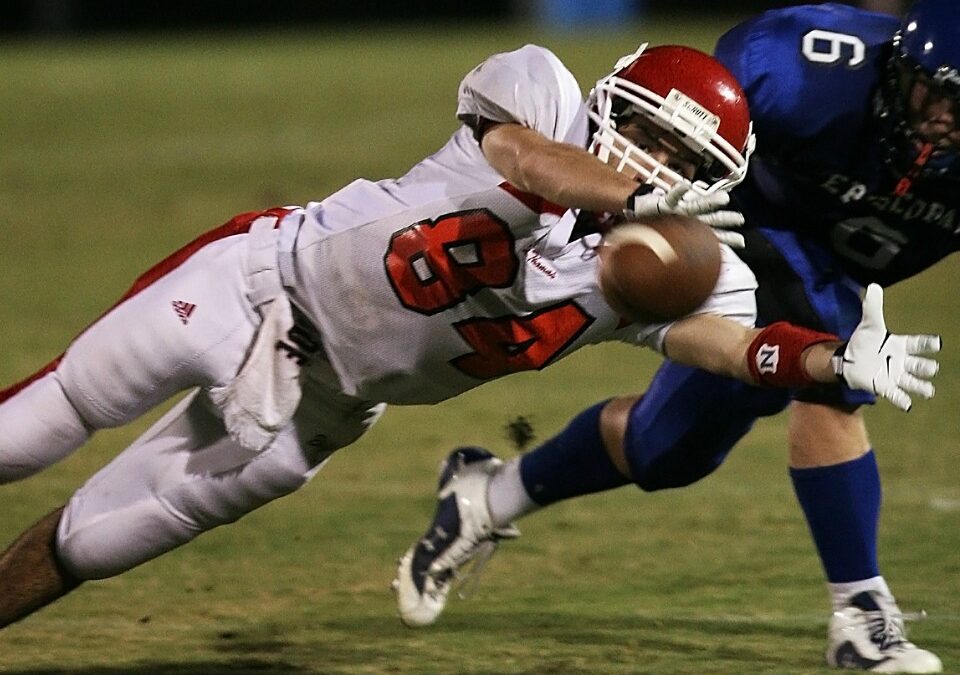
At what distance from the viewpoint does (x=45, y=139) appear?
41.5ft

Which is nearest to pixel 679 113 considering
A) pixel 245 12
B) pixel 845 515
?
pixel 845 515

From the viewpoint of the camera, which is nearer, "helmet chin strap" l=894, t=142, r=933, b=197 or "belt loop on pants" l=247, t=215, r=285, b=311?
"belt loop on pants" l=247, t=215, r=285, b=311

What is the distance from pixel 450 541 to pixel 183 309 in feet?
3.30

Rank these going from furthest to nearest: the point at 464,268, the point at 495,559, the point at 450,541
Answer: the point at 495,559
the point at 450,541
the point at 464,268

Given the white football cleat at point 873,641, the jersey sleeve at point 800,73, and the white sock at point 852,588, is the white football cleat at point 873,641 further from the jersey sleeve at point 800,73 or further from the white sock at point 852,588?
the jersey sleeve at point 800,73

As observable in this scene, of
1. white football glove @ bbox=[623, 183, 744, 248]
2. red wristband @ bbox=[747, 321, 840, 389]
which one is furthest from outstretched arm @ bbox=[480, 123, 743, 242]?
red wristband @ bbox=[747, 321, 840, 389]

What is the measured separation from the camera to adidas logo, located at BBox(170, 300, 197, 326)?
3.36 meters

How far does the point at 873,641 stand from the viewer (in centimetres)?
365

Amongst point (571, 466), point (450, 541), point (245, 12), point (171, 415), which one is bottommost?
point (245, 12)

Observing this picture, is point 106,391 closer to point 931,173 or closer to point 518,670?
point 518,670

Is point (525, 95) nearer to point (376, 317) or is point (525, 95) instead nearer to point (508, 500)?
point (376, 317)

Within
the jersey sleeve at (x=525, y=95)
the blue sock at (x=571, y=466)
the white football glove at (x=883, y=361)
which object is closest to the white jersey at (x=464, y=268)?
the jersey sleeve at (x=525, y=95)

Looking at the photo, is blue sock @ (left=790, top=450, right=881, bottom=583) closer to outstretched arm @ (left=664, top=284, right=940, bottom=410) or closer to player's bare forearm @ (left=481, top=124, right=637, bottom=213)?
outstretched arm @ (left=664, top=284, right=940, bottom=410)

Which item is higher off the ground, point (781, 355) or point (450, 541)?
point (781, 355)
